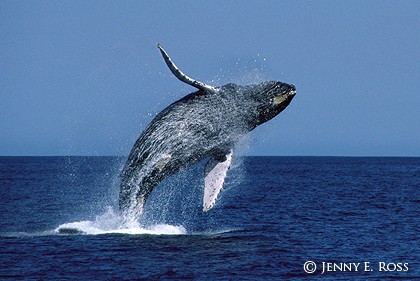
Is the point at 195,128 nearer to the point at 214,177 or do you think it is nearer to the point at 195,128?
the point at 195,128

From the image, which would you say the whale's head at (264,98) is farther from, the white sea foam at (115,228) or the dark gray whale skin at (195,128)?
the white sea foam at (115,228)

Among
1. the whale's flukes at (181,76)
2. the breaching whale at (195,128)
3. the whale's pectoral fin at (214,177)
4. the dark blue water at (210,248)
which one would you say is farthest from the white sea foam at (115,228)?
the whale's flukes at (181,76)

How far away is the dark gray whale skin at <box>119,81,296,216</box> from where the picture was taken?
18.1 metres

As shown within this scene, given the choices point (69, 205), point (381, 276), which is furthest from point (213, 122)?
point (69, 205)

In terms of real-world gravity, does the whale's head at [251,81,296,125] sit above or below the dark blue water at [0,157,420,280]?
above

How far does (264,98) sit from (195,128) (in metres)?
2.01

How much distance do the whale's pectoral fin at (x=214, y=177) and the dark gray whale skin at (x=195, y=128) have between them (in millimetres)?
483

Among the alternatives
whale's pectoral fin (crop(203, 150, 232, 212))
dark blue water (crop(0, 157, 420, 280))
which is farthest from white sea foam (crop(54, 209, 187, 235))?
whale's pectoral fin (crop(203, 150, 232, 212))

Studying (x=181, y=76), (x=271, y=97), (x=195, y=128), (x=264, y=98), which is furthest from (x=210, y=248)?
(x=181, y=76)

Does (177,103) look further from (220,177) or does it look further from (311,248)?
(311,248)

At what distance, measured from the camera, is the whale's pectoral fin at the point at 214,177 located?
62.6 ft

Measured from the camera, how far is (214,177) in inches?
757

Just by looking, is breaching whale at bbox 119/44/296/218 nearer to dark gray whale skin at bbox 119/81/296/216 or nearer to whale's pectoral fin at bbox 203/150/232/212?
dark gray whale skin at bbox 119/81/296/216

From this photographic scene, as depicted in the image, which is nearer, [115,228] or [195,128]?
[195,128]
